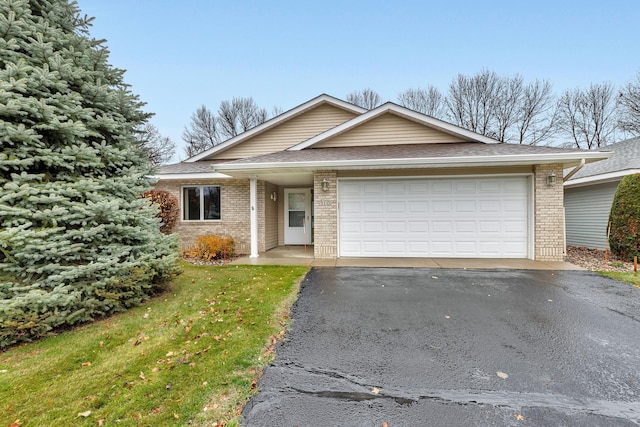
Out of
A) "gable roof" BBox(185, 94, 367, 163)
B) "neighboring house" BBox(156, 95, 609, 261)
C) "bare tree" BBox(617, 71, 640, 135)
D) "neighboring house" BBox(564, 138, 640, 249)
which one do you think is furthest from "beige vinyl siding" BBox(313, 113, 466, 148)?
"bare tree" BBox(617, 71, 640, 135)

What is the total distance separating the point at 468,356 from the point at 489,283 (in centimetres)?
342

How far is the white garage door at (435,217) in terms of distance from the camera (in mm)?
8453

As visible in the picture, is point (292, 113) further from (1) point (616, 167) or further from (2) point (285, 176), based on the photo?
(1) point (616, 167)

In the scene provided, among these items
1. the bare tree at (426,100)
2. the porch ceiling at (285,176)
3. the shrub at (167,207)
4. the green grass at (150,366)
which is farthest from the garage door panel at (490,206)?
the bare tree at (426,100)

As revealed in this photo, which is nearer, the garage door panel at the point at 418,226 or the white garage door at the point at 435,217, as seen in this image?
the white garage door at the point at 435,217

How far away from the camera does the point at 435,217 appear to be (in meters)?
8.73

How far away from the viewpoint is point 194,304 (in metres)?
5.02

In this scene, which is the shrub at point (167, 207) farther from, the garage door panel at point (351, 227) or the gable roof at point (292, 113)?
the garage door panel at point (351, 227)

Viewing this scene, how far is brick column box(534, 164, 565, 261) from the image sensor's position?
794 cm

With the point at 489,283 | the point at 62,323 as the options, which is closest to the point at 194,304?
the point at 62,323

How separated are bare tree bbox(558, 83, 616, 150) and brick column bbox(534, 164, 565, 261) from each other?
2515cm

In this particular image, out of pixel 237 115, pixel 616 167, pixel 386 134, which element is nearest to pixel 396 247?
pixel 386 134

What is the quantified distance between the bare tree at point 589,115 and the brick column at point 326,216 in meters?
29.0

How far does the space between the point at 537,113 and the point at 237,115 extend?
31.0 meters
